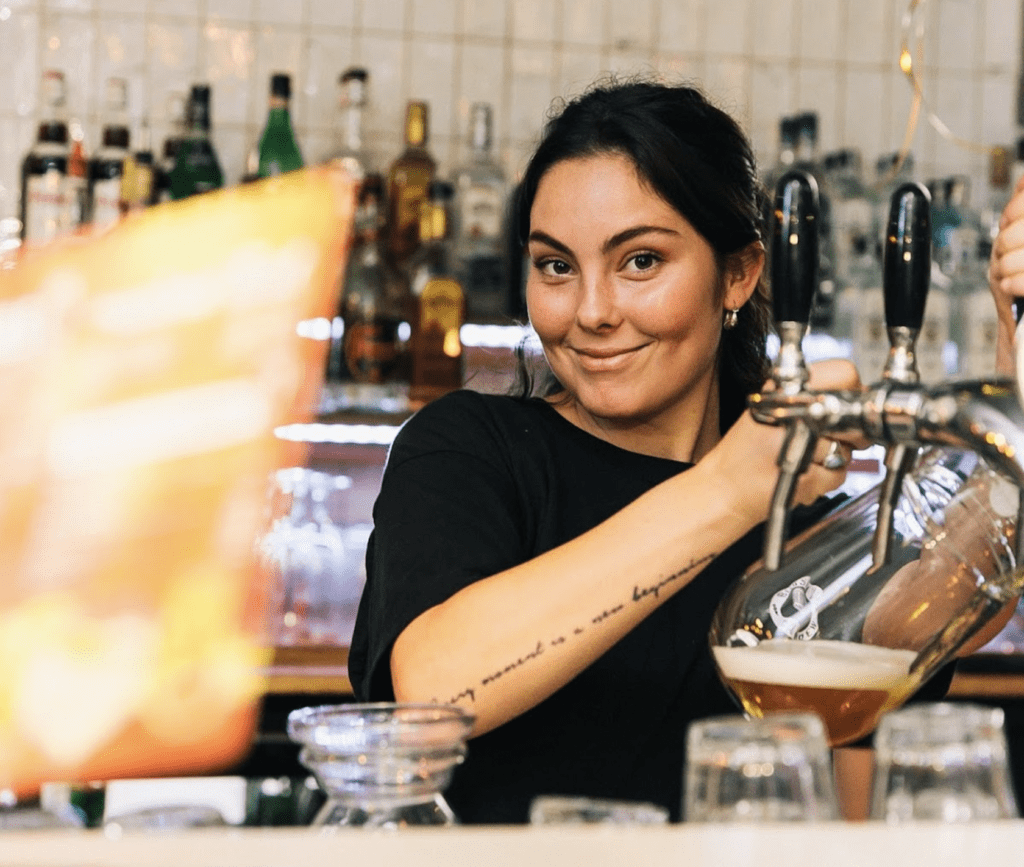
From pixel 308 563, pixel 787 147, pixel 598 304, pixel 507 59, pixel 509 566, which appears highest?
pixel 507 59

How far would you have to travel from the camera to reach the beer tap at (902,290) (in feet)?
2.46

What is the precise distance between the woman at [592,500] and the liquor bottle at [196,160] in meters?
1.24

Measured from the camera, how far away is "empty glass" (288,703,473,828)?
1.88 feet

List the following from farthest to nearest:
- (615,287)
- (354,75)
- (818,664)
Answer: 1. (354,75)
2. (615,287)
3. (818,664)

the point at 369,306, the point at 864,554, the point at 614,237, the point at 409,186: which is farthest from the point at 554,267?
the point at 409,186

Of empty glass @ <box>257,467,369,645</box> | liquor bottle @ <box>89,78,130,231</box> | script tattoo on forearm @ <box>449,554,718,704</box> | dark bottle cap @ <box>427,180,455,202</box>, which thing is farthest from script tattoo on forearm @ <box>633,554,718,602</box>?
liquor bottle @ <box>89,78,130,231</box>

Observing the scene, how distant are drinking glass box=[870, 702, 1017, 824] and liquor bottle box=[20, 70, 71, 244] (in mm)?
2130

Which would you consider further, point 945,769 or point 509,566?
point 509,566

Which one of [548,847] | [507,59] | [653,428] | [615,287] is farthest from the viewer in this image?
[507,59]

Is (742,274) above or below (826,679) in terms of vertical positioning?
above

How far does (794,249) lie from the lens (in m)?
0.74

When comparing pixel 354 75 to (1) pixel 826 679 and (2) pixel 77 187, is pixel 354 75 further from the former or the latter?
(1) pixel 826 679

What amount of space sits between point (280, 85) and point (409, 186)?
0.29 metres

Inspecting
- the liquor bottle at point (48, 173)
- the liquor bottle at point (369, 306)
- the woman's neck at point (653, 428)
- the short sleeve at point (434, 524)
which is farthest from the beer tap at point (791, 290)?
the liquor bottle at point (48, 173)
